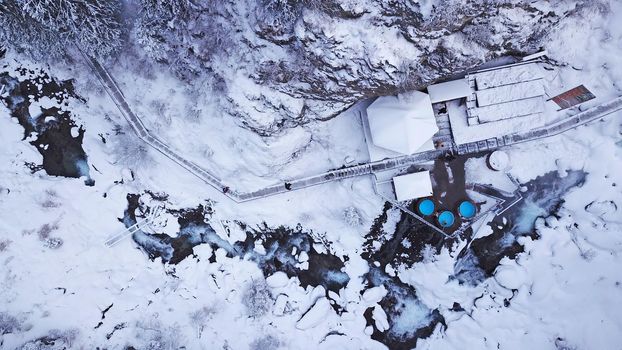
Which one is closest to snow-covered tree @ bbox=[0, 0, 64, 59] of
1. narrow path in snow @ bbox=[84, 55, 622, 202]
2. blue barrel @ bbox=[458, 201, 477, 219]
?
narrow path in snow @ bbox=[84, 55, 622, 202]

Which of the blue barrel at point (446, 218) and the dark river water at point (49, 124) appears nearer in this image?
the blue barrel at point (446, 218)

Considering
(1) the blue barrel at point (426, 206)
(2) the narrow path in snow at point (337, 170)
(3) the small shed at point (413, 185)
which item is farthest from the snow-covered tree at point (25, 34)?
(1) the blue barrel at point (426, 206)

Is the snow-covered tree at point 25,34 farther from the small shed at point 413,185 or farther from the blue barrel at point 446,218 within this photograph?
the blue barrel at point 446,218

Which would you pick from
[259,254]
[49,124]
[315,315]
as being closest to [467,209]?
[315,315]

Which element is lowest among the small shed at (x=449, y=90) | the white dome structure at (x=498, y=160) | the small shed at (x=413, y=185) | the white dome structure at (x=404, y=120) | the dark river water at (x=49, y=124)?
the dark river water at (x=49, y=124)

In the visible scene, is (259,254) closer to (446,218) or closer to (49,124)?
(446,218)

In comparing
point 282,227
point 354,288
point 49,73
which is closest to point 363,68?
point 282,227
